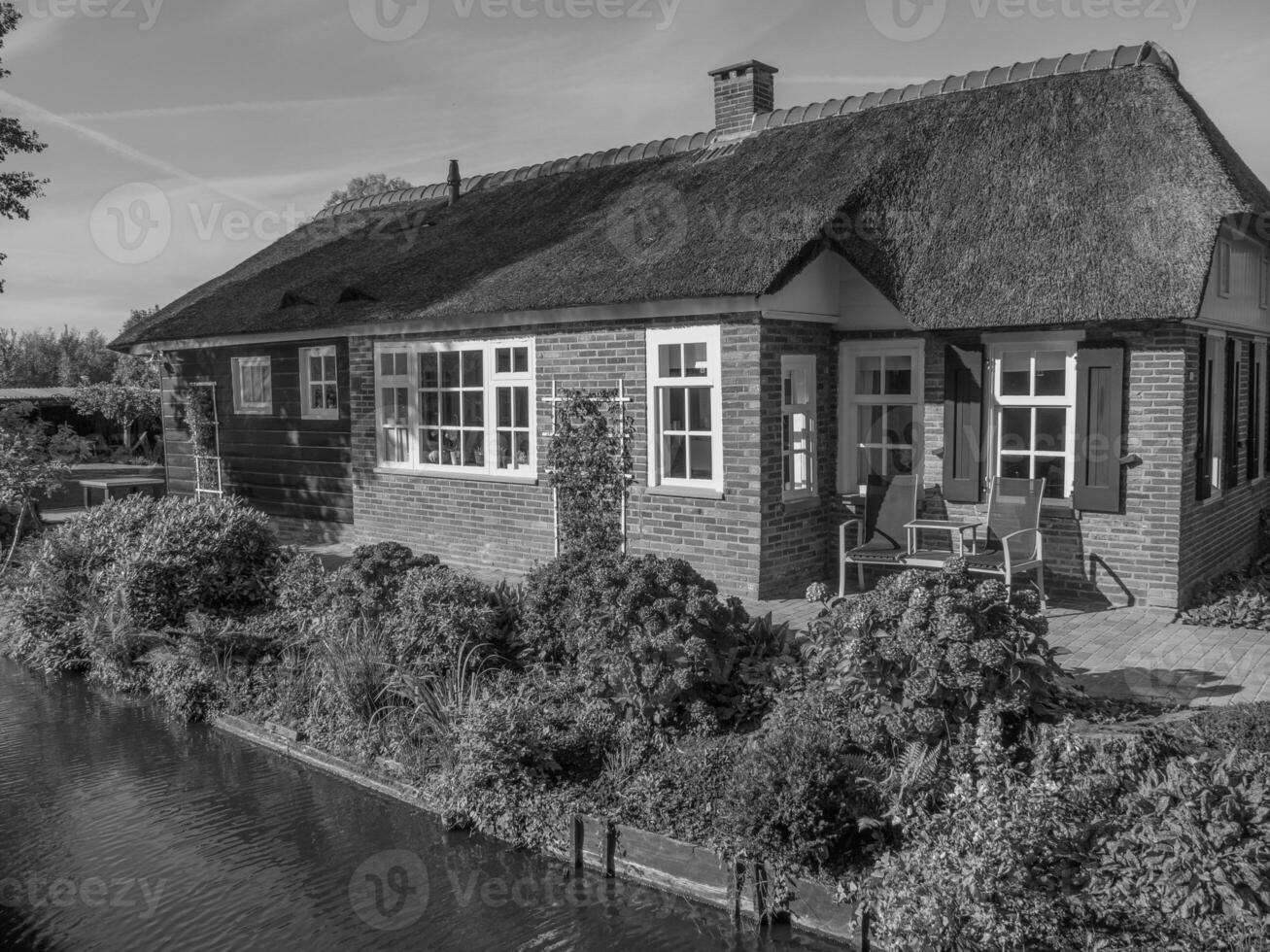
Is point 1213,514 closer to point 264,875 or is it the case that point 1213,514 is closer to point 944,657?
point 944,657

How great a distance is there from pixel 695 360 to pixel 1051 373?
3.23 meters

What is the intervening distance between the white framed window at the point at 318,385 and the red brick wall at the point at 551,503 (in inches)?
39.2

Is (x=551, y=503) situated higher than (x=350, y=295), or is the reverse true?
(x=350, y=295)

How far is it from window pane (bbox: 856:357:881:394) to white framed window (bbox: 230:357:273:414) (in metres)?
8.62

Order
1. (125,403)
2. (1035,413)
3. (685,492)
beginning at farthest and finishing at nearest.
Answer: (125,403)
(685,492)
(1035,413)

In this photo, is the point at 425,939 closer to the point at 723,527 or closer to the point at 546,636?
the point at 546,636

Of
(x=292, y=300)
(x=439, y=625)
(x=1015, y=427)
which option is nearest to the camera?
(x=439, y=625)

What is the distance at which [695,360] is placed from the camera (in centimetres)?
1044

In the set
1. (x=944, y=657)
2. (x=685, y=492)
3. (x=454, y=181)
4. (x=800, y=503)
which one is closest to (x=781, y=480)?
(x=800, y=503)

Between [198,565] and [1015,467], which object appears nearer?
[1015,467]

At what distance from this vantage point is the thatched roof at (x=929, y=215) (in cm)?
901

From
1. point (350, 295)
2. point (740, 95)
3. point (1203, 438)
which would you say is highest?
point (740, 95)

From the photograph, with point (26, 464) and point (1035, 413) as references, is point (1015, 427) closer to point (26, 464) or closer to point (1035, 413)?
point (1035, 413)

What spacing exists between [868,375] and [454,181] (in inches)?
338
